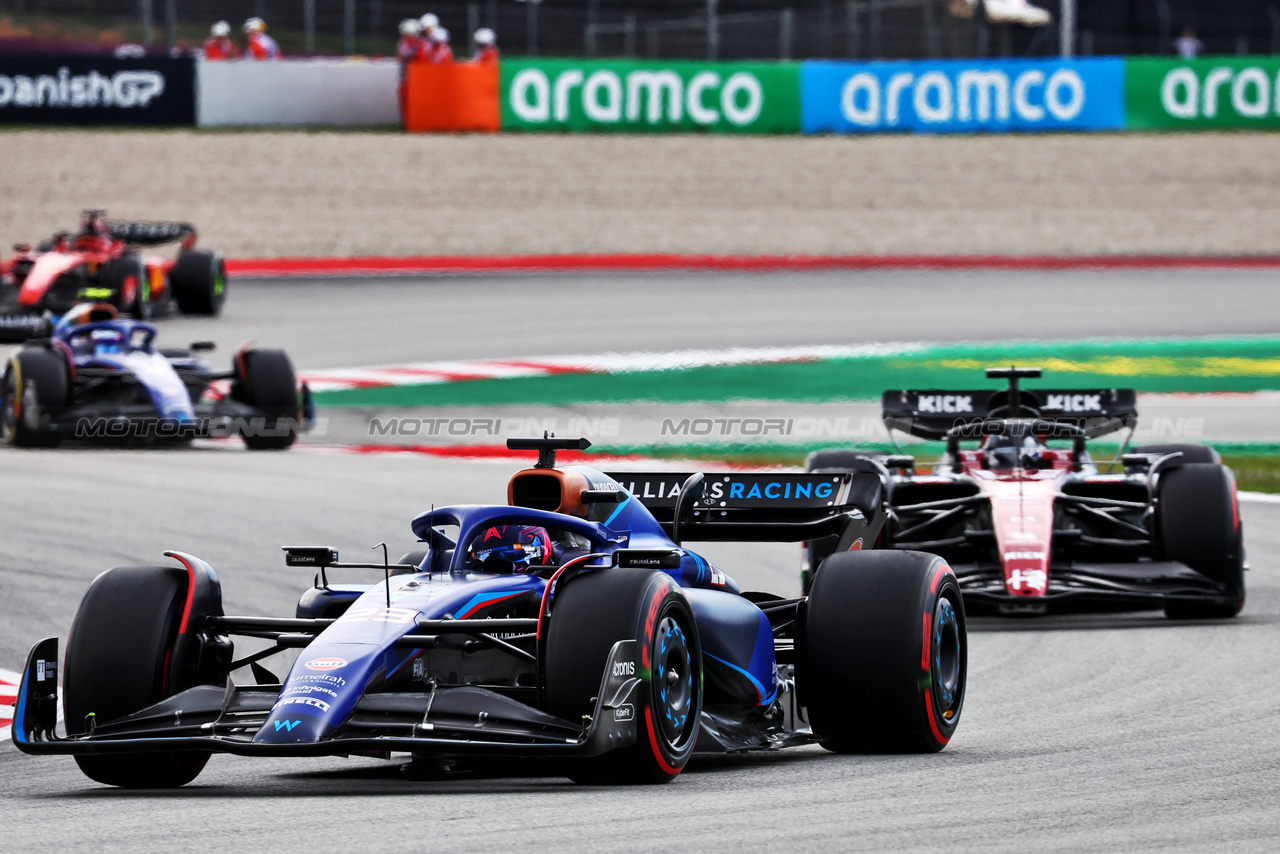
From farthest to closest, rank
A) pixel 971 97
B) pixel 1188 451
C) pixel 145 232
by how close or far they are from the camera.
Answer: pixel 971 97
pixel 145 232
pixel 1188 451

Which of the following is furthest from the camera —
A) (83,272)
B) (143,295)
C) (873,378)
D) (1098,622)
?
(143,295)

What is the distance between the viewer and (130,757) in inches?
285

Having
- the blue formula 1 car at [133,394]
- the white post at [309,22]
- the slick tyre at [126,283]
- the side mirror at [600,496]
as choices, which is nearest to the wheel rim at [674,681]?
the side mirror at [600,496]

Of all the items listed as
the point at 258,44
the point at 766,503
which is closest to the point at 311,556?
the point at 766,503

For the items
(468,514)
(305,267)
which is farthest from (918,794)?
(305,267)

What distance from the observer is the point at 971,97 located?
35062 mm

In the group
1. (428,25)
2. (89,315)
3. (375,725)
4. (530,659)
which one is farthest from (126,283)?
(375,725)

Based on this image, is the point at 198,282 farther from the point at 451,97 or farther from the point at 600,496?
the point at 600,496

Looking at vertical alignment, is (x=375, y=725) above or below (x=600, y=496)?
below

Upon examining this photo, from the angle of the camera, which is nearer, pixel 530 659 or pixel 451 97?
pixel 530 659

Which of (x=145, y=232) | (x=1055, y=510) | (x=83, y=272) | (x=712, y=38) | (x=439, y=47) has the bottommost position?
(x=1055, y=510)

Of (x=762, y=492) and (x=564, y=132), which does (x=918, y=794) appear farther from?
(x=564, y=132)

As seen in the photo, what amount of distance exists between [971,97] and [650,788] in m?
29.4

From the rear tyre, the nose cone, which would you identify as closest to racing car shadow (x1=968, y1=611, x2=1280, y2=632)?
the rear tyre
